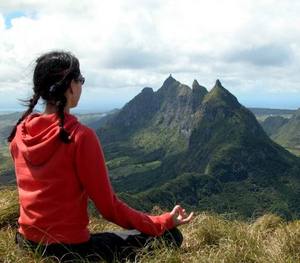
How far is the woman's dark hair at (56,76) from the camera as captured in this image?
5613 mm

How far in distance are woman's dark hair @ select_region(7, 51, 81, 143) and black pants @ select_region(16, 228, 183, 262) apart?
1.51m

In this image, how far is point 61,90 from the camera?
565 cm

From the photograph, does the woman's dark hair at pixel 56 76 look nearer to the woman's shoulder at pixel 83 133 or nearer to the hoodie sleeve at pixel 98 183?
the woman's shoulder at pixel 83 133

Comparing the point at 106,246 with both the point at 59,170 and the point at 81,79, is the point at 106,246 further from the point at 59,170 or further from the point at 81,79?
the point at 81,79

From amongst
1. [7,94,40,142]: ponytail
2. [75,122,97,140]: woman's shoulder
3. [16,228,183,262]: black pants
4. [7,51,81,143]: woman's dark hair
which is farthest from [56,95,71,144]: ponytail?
[16,228,183,262]: black pants

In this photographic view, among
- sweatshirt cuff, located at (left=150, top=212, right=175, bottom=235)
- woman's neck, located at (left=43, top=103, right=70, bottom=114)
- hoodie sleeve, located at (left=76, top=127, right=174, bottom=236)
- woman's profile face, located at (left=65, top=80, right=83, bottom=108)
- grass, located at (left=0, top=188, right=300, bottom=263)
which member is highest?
woman's profile face, located at (left=65, top=80, right=83, bottom=108)

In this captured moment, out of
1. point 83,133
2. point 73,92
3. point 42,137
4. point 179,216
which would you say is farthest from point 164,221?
point 73,92

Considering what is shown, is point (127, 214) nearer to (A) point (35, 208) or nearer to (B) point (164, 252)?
(B) point (164, 252)

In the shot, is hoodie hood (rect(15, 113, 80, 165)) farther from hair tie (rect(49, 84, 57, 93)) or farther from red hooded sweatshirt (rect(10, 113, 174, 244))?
A: hair tie (rect(49, 84, 57, 93))

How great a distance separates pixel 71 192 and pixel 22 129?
3.11 feet

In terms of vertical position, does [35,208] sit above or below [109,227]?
above

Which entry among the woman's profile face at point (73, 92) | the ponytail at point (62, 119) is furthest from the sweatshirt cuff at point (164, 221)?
the woman's profile face at point (73, 92)

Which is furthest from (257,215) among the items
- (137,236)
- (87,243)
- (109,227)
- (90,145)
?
(90,145)

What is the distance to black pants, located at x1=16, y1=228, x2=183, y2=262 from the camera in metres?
5.89
